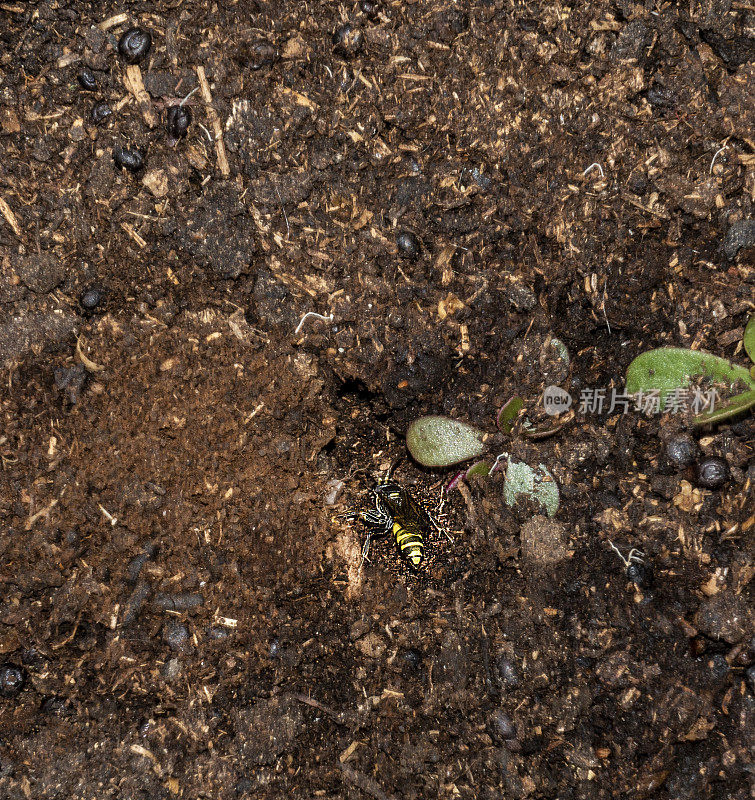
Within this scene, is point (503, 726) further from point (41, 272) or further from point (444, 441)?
point (41, 272)

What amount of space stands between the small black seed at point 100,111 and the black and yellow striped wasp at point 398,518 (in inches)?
59.4

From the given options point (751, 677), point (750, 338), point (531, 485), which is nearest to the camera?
point (751, 677)

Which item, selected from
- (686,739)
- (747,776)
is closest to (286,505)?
(686,739)

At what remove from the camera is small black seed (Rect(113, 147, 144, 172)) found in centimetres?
190

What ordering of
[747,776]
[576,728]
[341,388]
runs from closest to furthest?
[747,776], [576,728], [341,388]

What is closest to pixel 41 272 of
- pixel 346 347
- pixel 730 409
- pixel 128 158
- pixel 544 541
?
pixel 128 158

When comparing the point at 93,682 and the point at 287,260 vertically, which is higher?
the point at 287,260

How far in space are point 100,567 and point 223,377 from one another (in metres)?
0.71

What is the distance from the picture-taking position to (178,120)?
6.20 feet

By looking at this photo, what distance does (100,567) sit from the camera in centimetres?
186

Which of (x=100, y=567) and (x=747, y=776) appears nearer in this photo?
(x=747, y=776)

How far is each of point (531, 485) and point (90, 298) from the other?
5.17 feet

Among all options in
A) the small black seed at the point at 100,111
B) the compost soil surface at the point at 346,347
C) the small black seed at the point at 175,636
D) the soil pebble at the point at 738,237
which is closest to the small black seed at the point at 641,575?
the compost soil surface at the point at 346,347

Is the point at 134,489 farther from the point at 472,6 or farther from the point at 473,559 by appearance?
the point at 472,6
